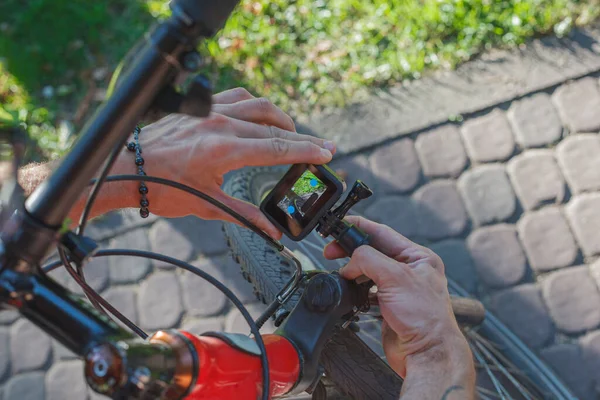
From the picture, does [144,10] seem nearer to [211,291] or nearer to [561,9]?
[211,291]

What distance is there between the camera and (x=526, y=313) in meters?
2.63

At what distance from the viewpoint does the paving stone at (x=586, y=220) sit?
2.67 meters

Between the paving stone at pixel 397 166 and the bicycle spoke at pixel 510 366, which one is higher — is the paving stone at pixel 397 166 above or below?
above

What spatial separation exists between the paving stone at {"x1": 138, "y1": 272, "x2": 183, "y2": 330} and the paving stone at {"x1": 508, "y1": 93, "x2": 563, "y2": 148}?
5.68ft

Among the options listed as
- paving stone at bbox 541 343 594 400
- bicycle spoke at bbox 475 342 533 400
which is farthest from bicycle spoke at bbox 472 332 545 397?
paving stone at bbox 541 343 594 400

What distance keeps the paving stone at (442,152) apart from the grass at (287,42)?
36 centimetres

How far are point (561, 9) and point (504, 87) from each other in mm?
492

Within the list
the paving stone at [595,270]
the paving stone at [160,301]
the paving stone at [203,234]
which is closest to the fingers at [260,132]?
the paving stone at [203,234]

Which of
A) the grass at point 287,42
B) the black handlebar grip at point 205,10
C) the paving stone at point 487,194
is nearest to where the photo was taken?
the black handlebar grip at point 205,10

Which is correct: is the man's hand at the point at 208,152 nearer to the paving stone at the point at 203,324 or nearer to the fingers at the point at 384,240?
the fingers at the point at 384,240

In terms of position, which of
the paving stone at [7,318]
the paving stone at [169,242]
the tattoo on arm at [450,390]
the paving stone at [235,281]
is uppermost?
the tattoo on arm at [450,390]

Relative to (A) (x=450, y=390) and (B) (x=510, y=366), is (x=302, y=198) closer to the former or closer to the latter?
(A) (x=450, y=390)

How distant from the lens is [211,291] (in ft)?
9.52

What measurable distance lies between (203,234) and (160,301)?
14.4 inches
